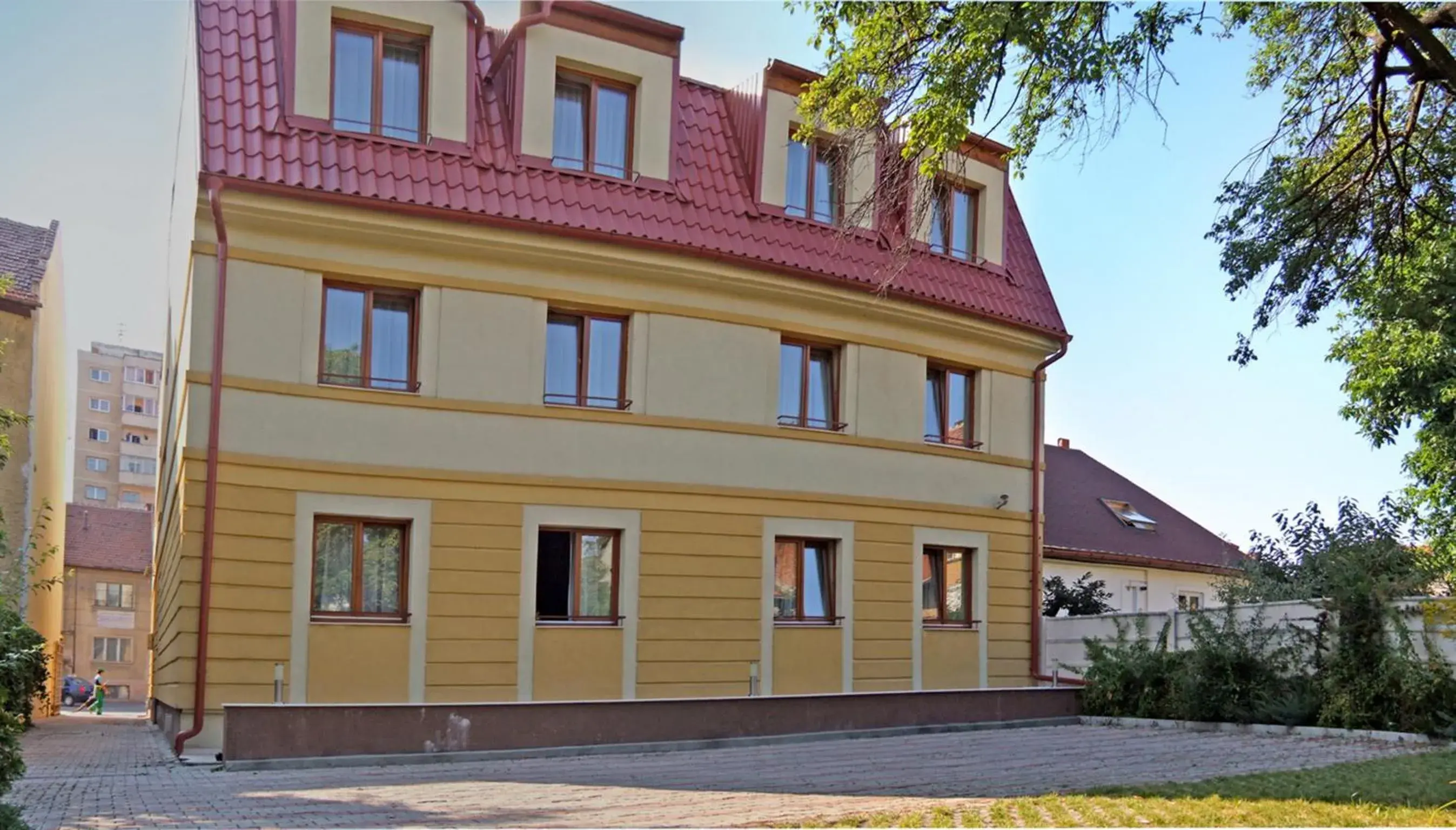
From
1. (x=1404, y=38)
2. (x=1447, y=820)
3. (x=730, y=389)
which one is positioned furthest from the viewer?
(x=730, y=389)

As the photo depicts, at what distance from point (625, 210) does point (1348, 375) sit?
1468 centimetres

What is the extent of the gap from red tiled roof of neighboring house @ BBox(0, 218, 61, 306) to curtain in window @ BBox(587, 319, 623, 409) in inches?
687

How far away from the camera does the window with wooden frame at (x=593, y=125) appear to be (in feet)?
56.1

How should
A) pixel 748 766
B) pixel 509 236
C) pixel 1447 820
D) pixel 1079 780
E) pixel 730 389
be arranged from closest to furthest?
1. pixel 1447 820
2. pixel 1079 780
3. pixel 748 766
4. pixel 509 236
5. pixel 730 389

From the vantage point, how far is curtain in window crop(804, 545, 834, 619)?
737 inches

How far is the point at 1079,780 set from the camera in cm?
1154

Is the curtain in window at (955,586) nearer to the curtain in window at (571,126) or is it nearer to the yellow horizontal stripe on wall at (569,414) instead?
the yellow horizontal stripe on wall at (569,414)

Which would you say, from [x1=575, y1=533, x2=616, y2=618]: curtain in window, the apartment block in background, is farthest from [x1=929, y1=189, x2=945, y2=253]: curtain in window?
the apartment block in background

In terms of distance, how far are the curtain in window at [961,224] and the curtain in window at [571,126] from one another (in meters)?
6.42

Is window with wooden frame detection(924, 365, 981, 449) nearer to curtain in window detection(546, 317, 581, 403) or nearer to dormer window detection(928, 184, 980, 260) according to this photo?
dormer window detection(928, 184, 980, 260)

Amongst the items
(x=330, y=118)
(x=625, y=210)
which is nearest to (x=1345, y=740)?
(x=625, y=210)

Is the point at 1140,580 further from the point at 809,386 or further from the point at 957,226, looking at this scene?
the point at 809,386

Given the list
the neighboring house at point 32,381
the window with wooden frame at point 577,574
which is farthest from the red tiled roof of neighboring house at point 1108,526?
the neighboring house at point 32,381

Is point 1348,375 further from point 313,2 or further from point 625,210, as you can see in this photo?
point 313,2
